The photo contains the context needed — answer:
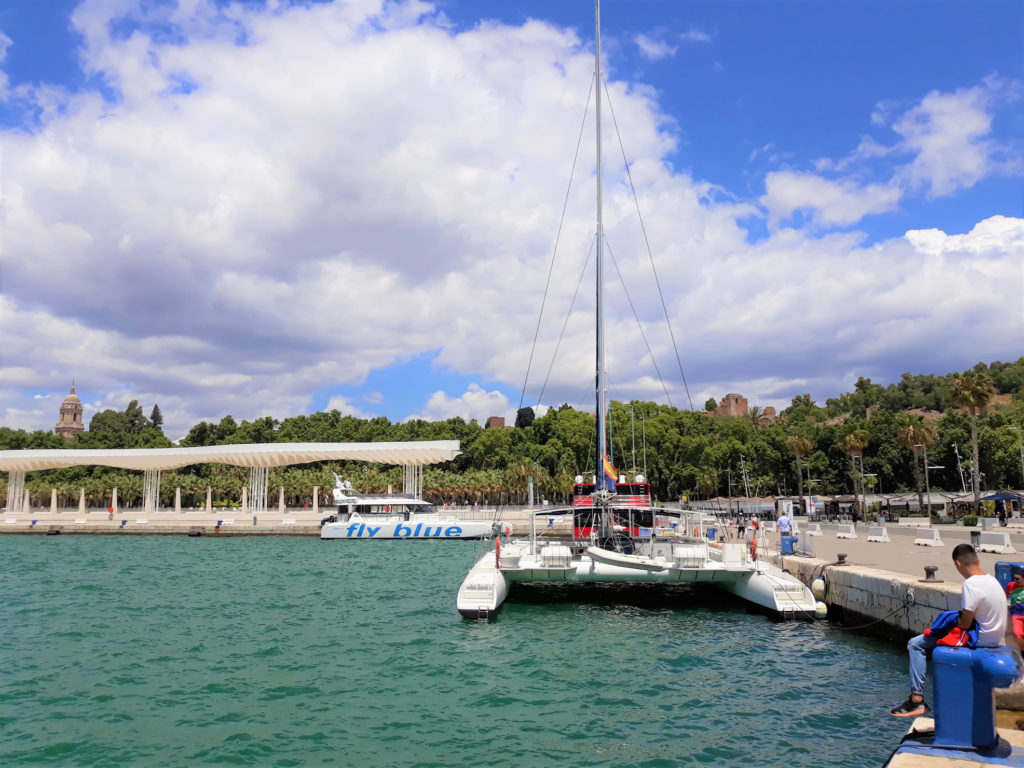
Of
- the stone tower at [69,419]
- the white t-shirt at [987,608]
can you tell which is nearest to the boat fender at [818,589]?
the white t-shirt at [987,608]

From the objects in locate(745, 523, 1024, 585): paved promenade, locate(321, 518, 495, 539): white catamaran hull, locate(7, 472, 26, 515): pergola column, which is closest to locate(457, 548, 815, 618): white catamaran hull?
locate(745, 523, 1024, 585): paved promenade

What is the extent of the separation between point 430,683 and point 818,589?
11.1m

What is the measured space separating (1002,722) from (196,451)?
63.7 m

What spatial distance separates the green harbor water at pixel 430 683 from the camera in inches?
358

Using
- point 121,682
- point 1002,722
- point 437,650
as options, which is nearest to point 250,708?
point 121,682

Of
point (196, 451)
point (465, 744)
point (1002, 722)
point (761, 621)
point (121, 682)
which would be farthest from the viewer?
point (196, 451)

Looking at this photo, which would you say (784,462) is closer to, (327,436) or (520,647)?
(327,436)

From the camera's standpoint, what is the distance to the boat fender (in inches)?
714

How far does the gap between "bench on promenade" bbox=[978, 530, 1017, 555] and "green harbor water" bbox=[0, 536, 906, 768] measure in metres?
8.40

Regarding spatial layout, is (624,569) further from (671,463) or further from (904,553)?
(671,463)

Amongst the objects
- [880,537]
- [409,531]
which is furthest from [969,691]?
[409,531]

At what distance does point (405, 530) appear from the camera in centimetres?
5091

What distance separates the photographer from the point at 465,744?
926cm

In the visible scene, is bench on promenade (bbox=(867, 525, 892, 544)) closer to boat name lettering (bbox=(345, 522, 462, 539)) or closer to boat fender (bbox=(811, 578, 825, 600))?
boat fender (bbox=(811, 578, 825, 600))
